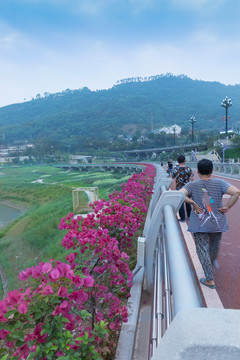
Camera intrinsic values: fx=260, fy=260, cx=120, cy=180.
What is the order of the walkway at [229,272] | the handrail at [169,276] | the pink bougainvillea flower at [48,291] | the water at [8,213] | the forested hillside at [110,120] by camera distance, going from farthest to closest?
the forested hillside at [110,120]
the water at [8,213]
the walkway at [229,272]
the pink bougainvillea flower at [48,291]
the handrail at [169,276]

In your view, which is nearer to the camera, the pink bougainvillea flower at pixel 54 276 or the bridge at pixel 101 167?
the pink bougainvillea flower at pixel 54 276

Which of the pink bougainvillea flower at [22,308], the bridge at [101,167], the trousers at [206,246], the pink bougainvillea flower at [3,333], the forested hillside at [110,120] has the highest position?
the forested hillside at [110,120]

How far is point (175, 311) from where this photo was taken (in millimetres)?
948

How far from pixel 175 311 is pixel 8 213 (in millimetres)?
34731

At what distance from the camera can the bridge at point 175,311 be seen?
2.51 feet

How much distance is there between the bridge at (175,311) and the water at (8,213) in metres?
27.0

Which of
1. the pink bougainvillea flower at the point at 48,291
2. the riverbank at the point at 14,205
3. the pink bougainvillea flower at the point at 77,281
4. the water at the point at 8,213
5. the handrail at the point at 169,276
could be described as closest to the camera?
the handrail at the point at 169,276

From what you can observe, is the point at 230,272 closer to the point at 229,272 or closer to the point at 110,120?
the point at 229,272

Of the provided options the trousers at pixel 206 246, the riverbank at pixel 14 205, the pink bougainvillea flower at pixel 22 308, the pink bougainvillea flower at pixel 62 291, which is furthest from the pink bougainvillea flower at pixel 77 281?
the riverbank at pixel 14 205

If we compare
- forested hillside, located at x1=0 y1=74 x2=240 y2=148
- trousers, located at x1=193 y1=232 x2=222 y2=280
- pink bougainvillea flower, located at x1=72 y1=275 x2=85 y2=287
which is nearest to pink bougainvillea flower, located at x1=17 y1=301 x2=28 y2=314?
pink bougainvillea flower, located at x1=72 y1=275 x2=85 y2=287

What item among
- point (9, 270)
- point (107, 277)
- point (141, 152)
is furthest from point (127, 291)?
point (141, 152)

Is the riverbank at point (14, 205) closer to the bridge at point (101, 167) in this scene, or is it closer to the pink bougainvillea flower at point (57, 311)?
the bridge at point (101, 167)

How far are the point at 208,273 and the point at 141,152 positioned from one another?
89.0 metres

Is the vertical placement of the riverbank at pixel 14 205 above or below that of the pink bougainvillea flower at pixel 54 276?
below
